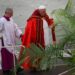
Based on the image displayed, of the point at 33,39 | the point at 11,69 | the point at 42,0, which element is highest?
the point at 42,0

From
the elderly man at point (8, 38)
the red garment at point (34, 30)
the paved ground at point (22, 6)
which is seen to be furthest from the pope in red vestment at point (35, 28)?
the paved ground at point (22, 6)

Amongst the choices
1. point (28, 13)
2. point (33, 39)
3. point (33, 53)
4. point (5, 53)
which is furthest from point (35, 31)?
point (33, 53)

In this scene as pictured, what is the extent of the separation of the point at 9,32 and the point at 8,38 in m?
0.13

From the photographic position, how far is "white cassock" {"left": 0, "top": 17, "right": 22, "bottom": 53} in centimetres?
959

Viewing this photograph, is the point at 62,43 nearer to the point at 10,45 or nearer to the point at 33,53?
the point at 33,53

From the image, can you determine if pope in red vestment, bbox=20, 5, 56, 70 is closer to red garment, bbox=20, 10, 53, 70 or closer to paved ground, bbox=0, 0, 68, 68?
red garment, bbox=20, 10, 53, 70

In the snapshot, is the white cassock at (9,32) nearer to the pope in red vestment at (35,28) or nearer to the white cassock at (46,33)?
the pope in red vestment at (35,28)

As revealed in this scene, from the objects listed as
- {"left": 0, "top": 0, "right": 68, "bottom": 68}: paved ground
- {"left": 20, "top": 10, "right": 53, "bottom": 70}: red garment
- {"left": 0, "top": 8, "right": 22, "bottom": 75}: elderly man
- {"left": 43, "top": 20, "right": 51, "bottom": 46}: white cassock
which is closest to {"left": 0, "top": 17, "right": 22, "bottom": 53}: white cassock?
{"left": 0, "top": 8, "right": 22, "bottom": 75}: elderly man

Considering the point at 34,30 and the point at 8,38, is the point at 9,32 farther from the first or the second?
the point at 34,30

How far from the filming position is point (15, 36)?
9.88 meters

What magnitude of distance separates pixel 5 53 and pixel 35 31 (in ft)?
2.54

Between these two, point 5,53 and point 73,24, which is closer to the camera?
point 73,24

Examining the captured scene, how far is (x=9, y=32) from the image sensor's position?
9.71 metres

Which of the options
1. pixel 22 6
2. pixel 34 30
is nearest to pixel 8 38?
pixel 34 30
